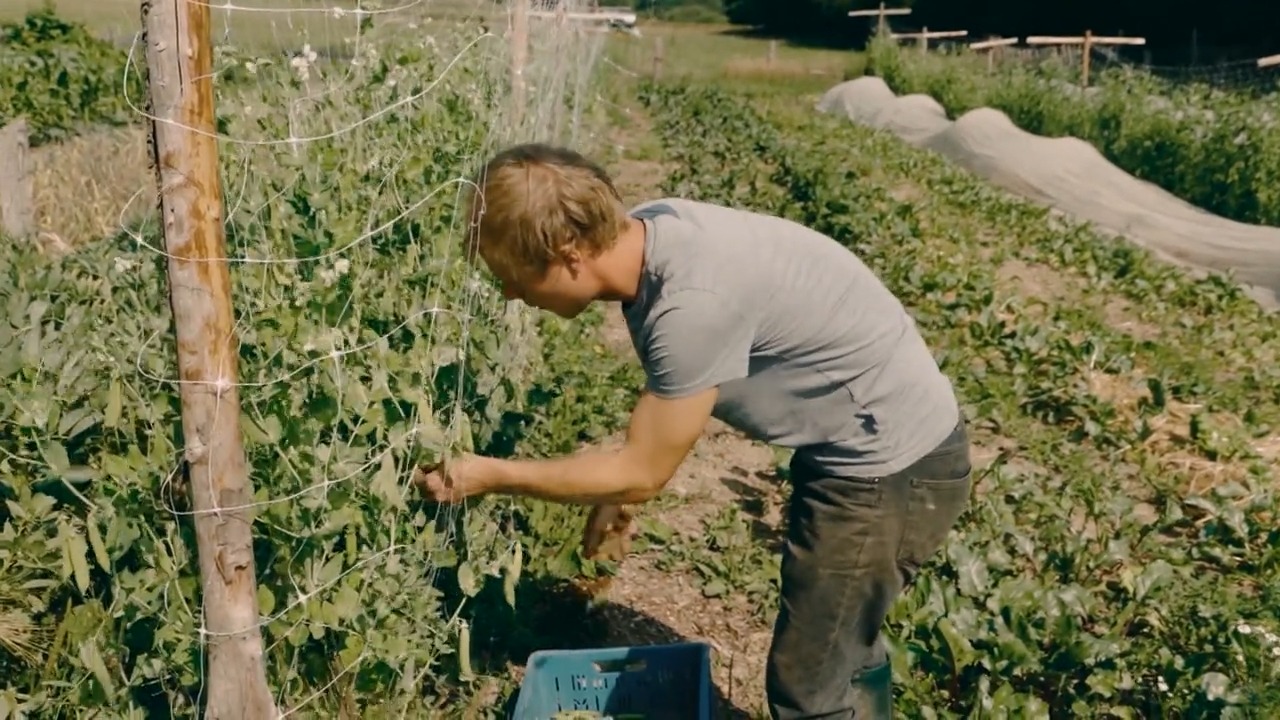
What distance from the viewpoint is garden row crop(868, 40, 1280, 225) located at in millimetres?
10391

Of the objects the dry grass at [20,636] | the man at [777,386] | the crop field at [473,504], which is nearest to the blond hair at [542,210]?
the man at [777,386]

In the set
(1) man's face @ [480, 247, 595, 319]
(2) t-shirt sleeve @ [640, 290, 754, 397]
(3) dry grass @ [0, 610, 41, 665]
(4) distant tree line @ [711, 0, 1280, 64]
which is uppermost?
(4) distant tree line @ [711, 0, 1280, 64]

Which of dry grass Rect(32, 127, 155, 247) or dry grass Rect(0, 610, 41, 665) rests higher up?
dry grass Rect(32, 127, 155, 247)

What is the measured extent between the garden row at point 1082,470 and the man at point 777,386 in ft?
2.85

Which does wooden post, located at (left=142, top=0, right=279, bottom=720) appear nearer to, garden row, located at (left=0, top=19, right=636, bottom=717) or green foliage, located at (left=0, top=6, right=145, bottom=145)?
garden row, located at (left=0, top=19, right=636, bottom=717)

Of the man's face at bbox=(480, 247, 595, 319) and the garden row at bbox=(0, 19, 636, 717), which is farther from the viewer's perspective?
the garden row at bbox=(0, 19, 636, 717)

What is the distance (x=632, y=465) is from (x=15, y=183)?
6.14m

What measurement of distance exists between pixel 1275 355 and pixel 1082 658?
378 centimetres

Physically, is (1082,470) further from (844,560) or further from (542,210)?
(542,210)

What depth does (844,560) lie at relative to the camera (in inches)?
96.3

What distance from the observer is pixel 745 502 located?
4609mm

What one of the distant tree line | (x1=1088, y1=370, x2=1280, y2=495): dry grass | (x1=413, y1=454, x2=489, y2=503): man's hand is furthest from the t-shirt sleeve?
the distant tree line

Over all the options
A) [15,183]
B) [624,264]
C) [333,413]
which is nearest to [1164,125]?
[15,183]

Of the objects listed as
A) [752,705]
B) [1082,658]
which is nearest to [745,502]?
[752,705]
